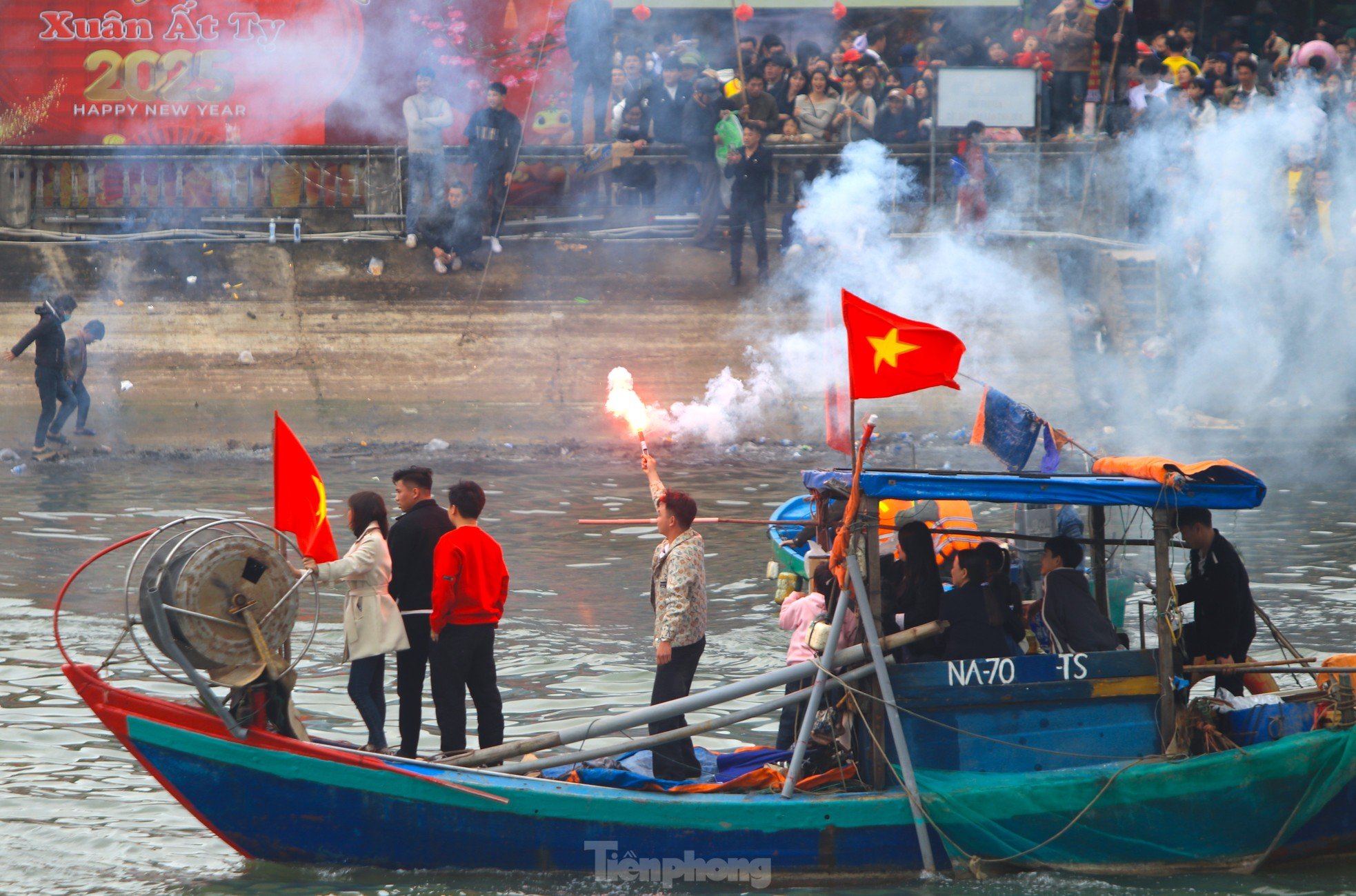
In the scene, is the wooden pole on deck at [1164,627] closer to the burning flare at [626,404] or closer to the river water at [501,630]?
the river water at [501,630]

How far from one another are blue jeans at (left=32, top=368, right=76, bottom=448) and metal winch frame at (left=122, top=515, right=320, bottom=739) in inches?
472

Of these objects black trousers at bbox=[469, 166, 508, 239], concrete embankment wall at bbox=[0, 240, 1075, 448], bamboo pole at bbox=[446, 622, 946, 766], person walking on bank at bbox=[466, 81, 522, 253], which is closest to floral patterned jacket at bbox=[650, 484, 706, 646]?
bamboo pole at bbox=[446, 622, 946, 766]

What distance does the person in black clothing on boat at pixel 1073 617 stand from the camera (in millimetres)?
6492

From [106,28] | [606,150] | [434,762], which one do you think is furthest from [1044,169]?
[434,762]

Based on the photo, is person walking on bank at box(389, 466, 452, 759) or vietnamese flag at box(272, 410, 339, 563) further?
person walking on bank at box(389, 466, 452, 759)

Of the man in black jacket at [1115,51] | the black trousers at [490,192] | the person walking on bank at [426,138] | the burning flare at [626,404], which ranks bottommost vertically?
the burning flare at [626,404]

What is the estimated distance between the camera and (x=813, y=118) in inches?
771

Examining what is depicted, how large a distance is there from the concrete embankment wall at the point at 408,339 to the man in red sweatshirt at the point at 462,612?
38.2 ft

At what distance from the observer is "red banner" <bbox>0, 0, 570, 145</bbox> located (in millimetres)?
20797

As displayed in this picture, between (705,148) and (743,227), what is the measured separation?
47.6 inches

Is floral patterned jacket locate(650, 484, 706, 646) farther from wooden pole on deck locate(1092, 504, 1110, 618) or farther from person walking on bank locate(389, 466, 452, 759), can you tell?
wooden pole on deck locate(1092, 504, 1110, 618)

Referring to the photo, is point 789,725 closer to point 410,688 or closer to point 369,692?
point 410,688

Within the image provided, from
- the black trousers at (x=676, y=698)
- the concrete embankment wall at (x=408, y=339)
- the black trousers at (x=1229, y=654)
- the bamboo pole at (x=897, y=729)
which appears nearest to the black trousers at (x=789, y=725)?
the black trousers at (x=676, y=698)

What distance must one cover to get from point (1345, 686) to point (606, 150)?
15.5 metres
